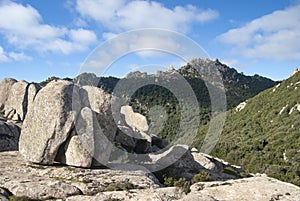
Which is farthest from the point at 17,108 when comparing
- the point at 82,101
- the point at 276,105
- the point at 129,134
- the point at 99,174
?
the point at 276,105

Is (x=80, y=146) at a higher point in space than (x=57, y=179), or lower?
higher

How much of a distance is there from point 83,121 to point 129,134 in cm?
1104

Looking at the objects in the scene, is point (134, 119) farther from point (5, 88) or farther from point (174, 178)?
point (5, 88)

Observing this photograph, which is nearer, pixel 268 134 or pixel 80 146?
pixel 80 146

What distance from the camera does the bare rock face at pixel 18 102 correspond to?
42.7 m

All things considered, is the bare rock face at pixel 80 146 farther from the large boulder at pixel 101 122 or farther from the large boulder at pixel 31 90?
the large boulder at pixel 31 90

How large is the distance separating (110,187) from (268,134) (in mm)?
84249

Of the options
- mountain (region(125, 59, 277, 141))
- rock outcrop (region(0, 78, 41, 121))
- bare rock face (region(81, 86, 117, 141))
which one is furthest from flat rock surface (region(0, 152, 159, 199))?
mountain (region(125, 59, 277, 141))

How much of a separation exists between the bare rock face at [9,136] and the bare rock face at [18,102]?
21.6 ft

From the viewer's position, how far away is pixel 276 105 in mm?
110875

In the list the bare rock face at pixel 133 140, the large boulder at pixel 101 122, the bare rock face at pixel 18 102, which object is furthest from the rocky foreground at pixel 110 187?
the bare rock face at pixel 18 102

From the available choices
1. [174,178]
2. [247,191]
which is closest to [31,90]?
[174,178]

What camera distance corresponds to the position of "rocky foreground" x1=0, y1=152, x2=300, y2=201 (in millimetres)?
16844

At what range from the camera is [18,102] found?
43.2m
